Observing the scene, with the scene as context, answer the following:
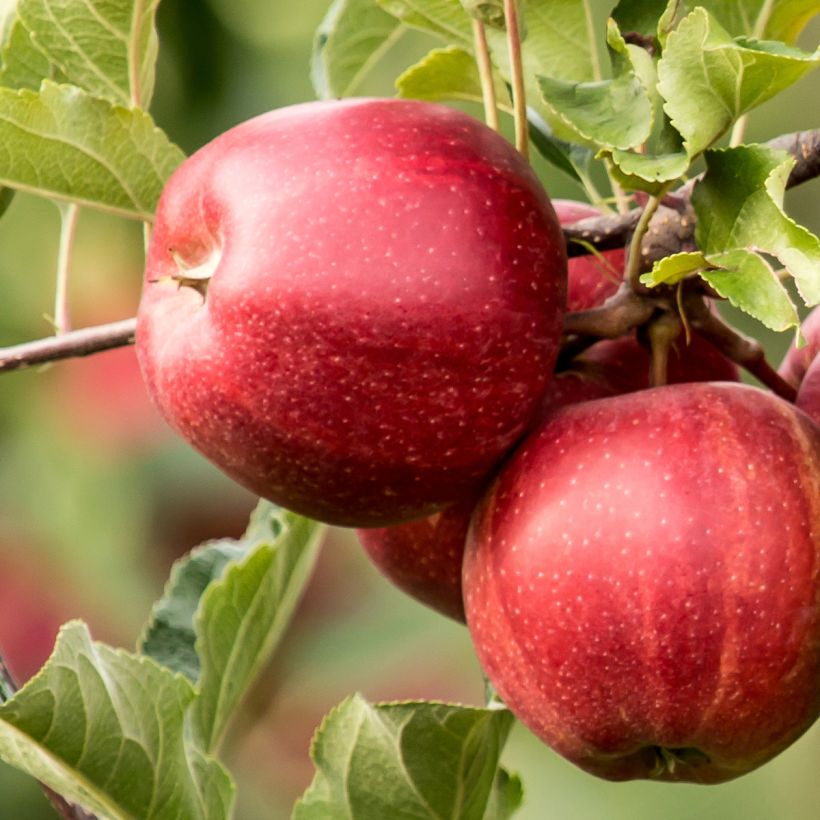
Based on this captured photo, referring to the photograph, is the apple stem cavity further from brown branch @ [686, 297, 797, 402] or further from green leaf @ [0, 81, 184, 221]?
brown branch @ [686, 297, 797, 402]

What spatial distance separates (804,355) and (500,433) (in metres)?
0.27

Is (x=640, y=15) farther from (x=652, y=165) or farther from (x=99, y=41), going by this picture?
(x=99, y=41)

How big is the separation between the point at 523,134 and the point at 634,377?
0.18 metres

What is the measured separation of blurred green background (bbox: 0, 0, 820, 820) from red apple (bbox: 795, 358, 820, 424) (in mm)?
1047

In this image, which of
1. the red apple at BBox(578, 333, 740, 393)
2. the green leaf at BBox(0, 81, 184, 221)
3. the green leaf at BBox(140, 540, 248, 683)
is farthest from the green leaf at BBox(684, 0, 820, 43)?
the green leaf at BBox(140, 540, 248, 683)

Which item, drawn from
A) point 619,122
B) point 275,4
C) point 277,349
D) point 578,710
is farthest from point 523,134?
point 275,4

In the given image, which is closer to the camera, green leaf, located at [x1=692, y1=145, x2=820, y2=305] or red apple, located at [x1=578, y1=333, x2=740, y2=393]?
green leaf, located at [x1=692, y1=145, x2=820, y2=305]

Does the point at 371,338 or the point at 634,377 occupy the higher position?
the point at 371,338

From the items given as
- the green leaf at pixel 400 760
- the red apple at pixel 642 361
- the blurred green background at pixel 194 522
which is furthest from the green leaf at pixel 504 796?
the blurred green background at pixel 194 522

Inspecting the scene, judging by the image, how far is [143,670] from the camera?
1001 millimetres

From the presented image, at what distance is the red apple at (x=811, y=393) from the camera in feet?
3.12

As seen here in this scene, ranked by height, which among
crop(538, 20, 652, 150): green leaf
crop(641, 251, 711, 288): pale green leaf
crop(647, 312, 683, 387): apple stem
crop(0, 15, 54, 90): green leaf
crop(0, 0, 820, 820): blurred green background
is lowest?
crop(0, 0, 820, 820): blurred green background

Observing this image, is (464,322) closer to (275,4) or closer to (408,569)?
(408,569)

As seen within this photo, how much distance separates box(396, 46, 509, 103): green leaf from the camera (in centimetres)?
108
